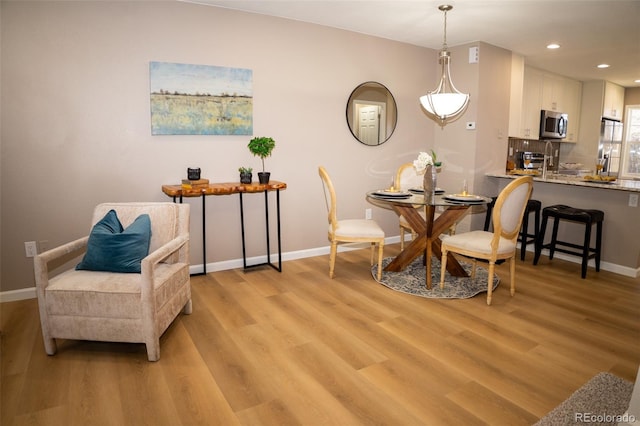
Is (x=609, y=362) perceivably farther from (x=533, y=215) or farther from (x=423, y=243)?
(x=533, y=215)

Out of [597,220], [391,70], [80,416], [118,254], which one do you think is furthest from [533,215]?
[80,416]

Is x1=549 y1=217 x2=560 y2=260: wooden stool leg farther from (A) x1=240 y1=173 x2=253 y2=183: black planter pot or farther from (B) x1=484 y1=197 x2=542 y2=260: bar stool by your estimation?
(A) x1=240 y1=173 x2=253 y2=183: black planter pot

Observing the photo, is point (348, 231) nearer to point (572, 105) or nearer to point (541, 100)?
point (541, 100)

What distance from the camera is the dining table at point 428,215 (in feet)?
10.8

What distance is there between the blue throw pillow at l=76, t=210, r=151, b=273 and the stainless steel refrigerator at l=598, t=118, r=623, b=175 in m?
7.62

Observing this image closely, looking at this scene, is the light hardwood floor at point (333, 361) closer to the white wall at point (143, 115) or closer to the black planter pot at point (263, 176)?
the white wall at point (143, 115)

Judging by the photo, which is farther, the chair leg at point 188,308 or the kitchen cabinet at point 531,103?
the kitchen cabinet at point 531,103

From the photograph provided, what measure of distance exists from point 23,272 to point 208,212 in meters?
1.52

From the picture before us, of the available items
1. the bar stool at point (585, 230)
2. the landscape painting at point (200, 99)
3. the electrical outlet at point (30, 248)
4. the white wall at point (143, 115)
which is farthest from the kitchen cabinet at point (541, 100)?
the electrical outlet at point (30, 248)

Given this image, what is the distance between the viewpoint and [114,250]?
2.39 meters

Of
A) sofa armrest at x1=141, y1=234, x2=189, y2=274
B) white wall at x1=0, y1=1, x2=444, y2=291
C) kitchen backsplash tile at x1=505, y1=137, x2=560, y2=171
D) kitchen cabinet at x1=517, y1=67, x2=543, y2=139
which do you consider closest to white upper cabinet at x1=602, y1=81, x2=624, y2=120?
kitchen backsplash tile at x1=505, y1=137, x2=560, y2=171

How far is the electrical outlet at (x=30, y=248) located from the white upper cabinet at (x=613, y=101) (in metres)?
8.58

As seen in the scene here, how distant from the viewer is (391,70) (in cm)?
473

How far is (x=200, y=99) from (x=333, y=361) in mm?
2562
